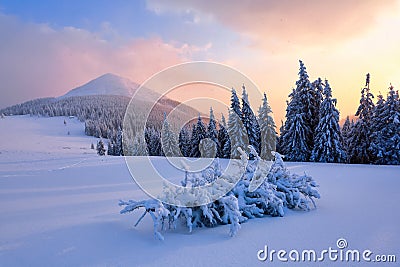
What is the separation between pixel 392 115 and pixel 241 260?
23.3 metres

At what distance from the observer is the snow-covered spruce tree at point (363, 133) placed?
2249 centimetres

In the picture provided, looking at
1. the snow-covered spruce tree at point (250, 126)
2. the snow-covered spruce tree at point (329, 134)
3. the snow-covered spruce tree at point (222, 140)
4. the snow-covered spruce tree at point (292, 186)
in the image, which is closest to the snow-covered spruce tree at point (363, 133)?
the snow-covered spruce tree at point (329, 134)

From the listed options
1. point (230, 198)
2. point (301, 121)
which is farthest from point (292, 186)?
point (301, 121)

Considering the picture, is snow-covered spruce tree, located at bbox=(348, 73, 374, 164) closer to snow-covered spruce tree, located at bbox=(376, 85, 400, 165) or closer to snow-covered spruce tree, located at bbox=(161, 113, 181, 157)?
snow-covered spruce tree, located at bbox=(376, 85, 400, 165)

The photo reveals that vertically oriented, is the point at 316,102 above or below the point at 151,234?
above

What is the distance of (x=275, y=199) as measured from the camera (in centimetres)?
469

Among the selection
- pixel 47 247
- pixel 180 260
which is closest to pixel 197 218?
pixel 180 260

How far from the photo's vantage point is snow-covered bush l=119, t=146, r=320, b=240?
3.90 metres

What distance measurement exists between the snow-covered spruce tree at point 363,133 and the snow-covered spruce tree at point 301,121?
12.4ft

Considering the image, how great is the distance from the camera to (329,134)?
2086 centimetres

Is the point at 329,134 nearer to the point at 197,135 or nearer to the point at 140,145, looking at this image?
the point at 197,135

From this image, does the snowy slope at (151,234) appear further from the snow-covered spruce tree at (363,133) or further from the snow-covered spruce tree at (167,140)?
the snow-covered spruce tree at (363,133)

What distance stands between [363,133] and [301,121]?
5.47 meters

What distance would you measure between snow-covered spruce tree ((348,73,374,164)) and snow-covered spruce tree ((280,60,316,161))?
3.79 metres
